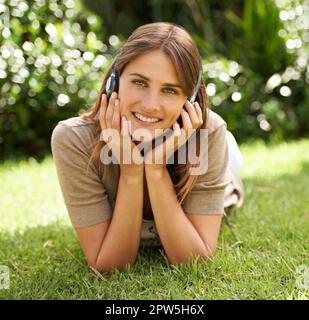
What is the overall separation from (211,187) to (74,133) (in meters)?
0.61

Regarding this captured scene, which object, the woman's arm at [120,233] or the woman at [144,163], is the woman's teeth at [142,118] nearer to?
the woman at [144,163]

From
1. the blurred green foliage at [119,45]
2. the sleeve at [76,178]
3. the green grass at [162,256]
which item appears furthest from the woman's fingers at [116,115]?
the blurred green foliage at [119,45]

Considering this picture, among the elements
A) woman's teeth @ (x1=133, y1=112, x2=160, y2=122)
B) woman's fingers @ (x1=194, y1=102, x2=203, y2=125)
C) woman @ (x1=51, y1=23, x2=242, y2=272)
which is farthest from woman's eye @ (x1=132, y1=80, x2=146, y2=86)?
woman's fingers @ (x1=194, y1=102, x2=203, y2=125)

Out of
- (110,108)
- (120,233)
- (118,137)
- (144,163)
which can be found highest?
(110,108)

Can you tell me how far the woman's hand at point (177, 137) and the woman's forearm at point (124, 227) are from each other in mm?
71

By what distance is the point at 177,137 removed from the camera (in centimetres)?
235

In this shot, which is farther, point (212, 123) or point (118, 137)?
point (212, 123)

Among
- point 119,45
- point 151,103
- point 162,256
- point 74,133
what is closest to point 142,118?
point 151,103

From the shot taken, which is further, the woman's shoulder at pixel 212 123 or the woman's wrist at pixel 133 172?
the woman's shoulder at pixel 212 123

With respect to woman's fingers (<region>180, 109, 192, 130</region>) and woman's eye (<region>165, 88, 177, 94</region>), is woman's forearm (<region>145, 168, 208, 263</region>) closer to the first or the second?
woman's fingers (<region>180, 109, 192, 130</region>)

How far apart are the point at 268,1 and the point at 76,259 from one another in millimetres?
3754

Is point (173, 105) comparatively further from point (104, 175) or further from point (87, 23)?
point (87, 23)

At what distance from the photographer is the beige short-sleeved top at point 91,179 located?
96.8 inches

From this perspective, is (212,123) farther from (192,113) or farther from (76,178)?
(76,178)
